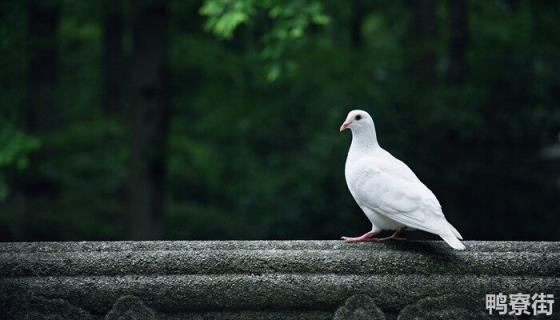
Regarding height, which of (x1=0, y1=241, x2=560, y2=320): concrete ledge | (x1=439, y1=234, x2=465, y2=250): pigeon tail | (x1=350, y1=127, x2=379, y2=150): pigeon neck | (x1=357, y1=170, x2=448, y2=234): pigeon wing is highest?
(x1=350, y1=127, x2=379, y2=150): pigeon neck

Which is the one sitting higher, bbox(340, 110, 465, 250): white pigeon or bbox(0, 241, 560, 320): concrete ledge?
bbox(340, 110, 465, 250): white pigeon

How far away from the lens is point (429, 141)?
36.0ft

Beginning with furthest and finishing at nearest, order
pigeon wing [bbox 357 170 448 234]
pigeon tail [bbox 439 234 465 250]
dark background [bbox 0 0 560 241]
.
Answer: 1. dark background [bbox 0 0 560 241]
2. pigeon wing [bbox 357 170 448 234]
3. pigeon tail [bbox 439 234 465 250]

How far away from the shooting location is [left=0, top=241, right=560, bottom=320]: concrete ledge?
390cm

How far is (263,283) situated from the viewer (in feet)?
12.9

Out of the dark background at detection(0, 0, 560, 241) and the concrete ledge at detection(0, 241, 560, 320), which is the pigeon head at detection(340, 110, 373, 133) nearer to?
the concrete ledge at detection(0, 241, 560, 320)

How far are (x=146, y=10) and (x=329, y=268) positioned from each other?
6.96 metres

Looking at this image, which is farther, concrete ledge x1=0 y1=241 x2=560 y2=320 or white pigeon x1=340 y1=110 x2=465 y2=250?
white pigeon x1=340 y1=110 x2=465 y2=250

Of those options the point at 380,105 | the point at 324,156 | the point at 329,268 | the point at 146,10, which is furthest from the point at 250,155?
the point at 329,268

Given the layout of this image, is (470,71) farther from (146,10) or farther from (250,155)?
(146,10)

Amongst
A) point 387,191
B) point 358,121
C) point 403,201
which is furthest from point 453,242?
point 358,121

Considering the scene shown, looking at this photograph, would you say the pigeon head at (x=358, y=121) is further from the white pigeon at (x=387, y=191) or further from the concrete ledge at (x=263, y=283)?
the concrete ledge at (x=263, y=283)

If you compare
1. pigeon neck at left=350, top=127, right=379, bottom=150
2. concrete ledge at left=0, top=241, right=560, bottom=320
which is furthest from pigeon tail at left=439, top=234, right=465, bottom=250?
pigeon neck at left=350, top=127, right=379, bottom=150

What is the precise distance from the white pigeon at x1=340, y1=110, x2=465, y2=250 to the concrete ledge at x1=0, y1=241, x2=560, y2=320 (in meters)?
0.22
